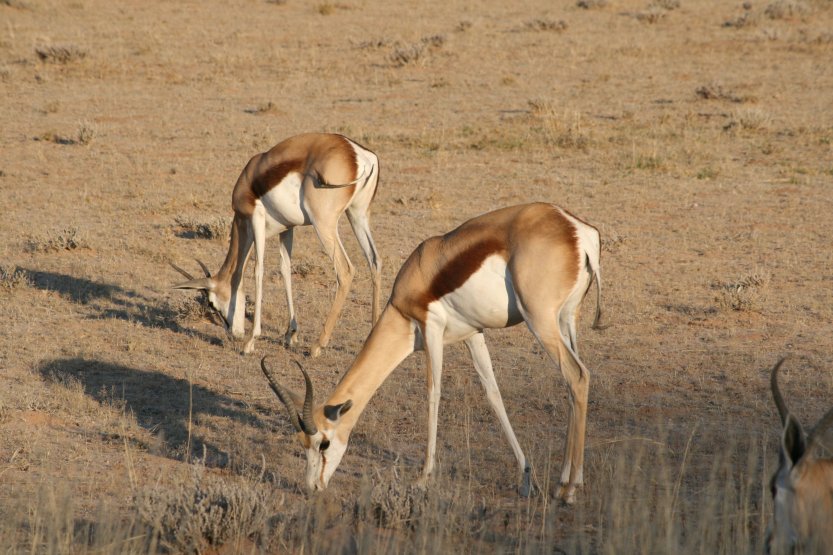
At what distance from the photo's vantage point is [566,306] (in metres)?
5.96

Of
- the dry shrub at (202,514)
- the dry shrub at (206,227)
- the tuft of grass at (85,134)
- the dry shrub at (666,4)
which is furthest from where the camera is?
the dry shrub at (666,4)

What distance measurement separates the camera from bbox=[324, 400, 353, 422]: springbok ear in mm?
5816

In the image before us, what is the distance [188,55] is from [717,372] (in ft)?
51.8

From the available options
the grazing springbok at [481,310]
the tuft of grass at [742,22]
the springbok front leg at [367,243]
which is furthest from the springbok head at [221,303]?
the tuft of grass at [742,22]

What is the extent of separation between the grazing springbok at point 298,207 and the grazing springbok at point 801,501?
5.52m

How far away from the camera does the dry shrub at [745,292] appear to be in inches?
360

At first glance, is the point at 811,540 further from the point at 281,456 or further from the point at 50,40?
the point at 50,40

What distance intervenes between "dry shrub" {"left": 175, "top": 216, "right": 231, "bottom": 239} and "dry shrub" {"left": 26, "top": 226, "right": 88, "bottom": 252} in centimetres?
116

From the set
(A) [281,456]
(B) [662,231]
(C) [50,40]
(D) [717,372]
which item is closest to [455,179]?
(B) [662,231]

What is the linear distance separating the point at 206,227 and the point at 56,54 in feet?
33.3

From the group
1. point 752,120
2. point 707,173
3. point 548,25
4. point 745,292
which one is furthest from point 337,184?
point 548,25

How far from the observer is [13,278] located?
10.1 meters

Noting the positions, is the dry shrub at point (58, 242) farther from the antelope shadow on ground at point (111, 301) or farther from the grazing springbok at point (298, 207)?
the grazing springbok at point (298, 207)

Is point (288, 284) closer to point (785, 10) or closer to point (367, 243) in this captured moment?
point (367, 243)
